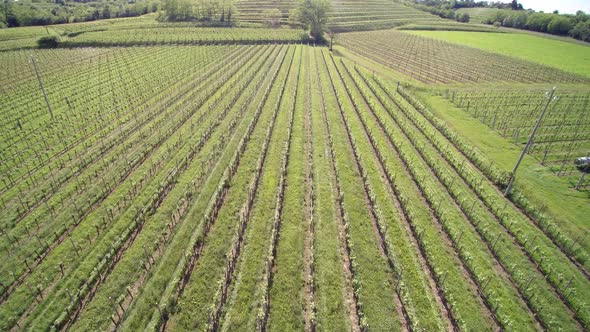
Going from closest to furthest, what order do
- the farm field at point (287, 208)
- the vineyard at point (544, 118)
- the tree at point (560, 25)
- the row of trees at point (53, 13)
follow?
the farm field at point (287, 208)
the vineyard at point (544, 118)
the row of trees at point (53, 13)
the tree at point (560, 25)

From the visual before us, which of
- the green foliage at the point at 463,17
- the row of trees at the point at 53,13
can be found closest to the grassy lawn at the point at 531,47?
the green foliage at the point at 463,17

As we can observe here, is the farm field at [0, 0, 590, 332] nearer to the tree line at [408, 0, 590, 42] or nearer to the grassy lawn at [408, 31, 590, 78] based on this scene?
the grassy lawn at [408, 31, 590, 78]

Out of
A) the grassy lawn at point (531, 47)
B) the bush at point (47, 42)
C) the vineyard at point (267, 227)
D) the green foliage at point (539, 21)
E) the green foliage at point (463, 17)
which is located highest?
the green foliage at point (463, 17)

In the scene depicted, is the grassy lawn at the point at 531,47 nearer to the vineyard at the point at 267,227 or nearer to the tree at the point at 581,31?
the tree at the point at 581,31

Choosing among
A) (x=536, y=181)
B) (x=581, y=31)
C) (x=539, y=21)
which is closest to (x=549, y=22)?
(x=539, y=21)

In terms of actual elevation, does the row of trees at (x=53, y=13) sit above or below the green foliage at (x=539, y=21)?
below

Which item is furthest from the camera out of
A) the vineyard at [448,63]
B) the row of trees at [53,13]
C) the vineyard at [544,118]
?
the row of trees at [53,13]

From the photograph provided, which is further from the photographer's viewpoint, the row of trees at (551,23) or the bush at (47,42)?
the row of trees at (551,23)
